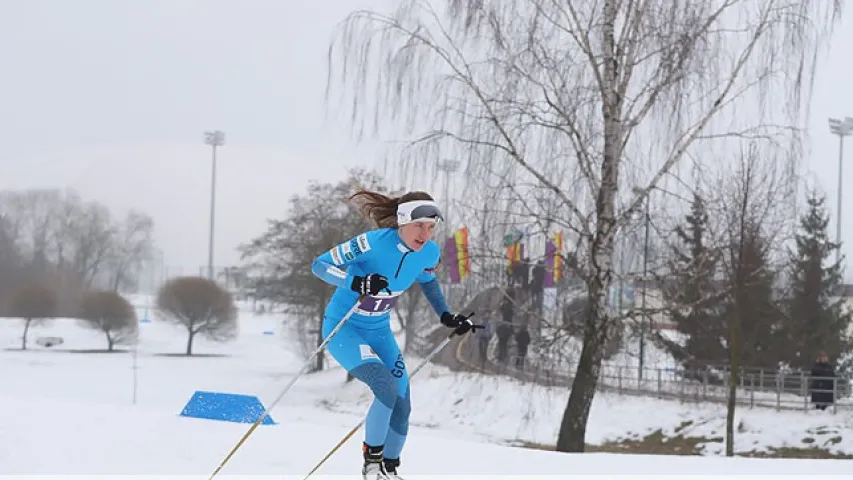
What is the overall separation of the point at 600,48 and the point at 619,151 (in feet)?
3.90

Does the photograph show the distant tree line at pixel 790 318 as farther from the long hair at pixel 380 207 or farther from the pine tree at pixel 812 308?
the long hair at pixel 380 207

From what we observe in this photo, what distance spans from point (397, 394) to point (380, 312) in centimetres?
42

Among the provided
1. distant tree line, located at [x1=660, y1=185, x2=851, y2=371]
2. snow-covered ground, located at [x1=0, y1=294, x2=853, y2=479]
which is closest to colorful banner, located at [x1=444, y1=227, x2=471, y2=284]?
snow-covered ground, located at [x1=0, y1=294, x2=853, y2=479]

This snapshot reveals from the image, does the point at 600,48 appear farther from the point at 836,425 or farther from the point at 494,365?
the point at 494,365

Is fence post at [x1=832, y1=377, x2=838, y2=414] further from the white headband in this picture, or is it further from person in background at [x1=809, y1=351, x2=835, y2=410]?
the white headband

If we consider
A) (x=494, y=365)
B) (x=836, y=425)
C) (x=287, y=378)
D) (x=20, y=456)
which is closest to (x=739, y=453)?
(x=836, y=425)

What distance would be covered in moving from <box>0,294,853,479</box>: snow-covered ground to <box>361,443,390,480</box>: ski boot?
1.48m

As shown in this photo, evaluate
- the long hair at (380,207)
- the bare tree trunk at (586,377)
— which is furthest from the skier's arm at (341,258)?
the bare tree trunk at (586,377)

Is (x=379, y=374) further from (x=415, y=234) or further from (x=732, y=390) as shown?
(x=732, y=390)

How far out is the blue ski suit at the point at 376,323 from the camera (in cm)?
492

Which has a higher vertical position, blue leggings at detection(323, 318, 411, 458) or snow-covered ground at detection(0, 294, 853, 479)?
blue leggings at detection(323, 318, 411, 458)

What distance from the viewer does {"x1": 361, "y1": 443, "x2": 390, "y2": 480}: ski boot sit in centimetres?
496

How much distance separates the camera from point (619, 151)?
1108 centimetres

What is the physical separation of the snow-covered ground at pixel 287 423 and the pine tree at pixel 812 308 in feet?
14.0
